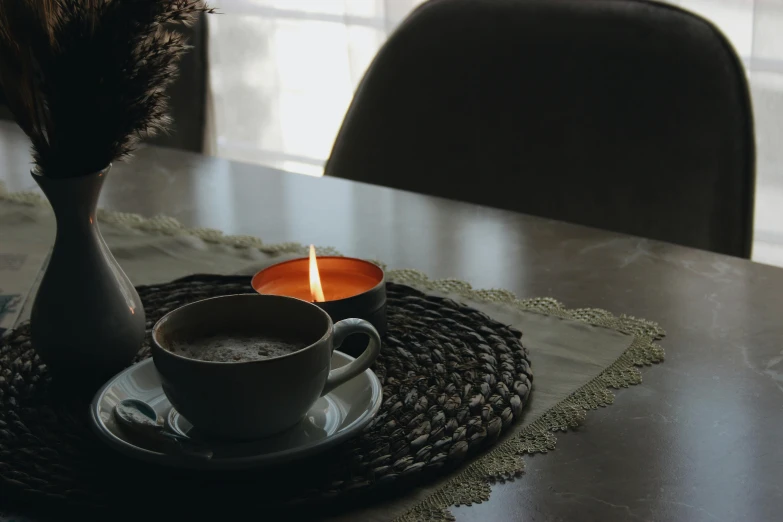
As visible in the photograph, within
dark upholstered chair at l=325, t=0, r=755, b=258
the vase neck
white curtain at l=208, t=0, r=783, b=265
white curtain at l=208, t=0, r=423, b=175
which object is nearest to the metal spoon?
the vase neck

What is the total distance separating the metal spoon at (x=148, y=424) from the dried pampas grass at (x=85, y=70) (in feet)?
0.59

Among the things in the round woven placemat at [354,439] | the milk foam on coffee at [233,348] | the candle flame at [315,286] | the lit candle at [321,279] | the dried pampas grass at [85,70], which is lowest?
the round woven placemat at [354,439]

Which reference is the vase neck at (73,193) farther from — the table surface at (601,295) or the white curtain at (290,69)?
the white curtain at (290,69)

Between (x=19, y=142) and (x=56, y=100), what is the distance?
947 millimetres

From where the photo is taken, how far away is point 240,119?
307 cm

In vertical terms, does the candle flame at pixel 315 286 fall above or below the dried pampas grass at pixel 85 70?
below

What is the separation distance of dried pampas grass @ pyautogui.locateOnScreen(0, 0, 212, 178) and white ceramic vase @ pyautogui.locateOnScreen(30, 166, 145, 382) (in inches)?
1.1

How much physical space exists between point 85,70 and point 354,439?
0.30 m

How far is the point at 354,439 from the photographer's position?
61cm

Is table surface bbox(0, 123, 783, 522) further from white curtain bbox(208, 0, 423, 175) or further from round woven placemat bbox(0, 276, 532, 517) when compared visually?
white curtain bbox(208, 0, 423, 175)

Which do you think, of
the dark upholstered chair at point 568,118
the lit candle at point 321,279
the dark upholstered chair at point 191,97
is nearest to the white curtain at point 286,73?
the dark upholstered chair at point 191,97

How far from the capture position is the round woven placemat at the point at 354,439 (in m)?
0.55

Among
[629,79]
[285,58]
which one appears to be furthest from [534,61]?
[285,58]

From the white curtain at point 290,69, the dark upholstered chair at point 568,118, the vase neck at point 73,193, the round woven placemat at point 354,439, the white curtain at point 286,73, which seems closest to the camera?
the round woven placemat at point 354,439
